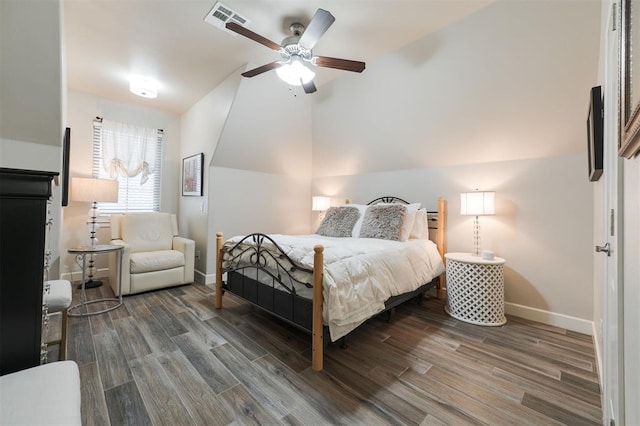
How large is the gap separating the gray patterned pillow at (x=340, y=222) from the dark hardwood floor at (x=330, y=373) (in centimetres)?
116

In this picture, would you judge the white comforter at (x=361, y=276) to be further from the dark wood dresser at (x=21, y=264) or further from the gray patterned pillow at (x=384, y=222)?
the dark wood dresser at (x=21, y=264)

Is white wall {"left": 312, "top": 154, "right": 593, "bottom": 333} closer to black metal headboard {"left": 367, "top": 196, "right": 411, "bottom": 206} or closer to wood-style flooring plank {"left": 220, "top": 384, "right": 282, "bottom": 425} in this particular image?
black metal headboard {"left": 367, "top": 196, "right": 411, "bottom": 206}

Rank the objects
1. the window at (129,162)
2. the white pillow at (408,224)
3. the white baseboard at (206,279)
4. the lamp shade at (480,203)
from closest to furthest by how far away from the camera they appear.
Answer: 1. the lamp shade at (480,203)
2. the white pillow at (408,224)
3. the white baseboard at (206,279)
4. the window at (129,162)

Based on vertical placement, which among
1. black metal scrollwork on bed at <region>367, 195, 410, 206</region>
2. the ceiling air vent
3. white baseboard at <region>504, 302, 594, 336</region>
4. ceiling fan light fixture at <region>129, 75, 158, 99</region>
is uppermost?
the ceiling air vent

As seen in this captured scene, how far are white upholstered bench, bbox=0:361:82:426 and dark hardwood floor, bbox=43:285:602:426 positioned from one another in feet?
2.44

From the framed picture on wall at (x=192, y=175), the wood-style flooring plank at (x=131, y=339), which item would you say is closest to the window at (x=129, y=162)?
the framed picture on wall at (x=192, y=175)

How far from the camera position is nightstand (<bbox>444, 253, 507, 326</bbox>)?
2.48 metres

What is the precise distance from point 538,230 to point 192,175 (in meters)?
4.53

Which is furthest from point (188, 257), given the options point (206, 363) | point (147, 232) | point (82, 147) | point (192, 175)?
point (82, 147)

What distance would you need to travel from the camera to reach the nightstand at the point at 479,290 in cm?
248

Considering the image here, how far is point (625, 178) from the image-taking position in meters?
0.88

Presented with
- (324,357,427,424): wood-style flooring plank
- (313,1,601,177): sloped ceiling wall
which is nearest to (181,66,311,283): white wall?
(313,1,601,177): sloped ceiling wall

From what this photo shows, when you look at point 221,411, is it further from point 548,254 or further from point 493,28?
point 493,28

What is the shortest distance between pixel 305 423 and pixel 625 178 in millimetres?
1707
